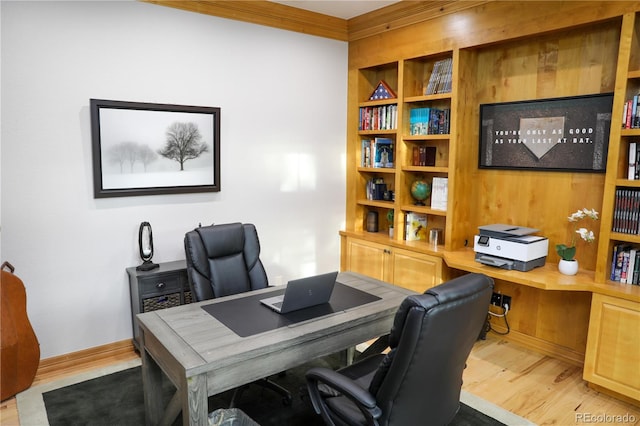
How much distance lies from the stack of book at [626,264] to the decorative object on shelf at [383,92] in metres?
2.31

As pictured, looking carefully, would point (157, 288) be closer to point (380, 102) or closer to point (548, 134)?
point (380, 102)

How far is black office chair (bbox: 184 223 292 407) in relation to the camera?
2.74 meters

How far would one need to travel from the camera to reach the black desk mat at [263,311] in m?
2.13

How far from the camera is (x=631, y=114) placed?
8.77ft

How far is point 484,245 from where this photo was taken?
3.29 metres

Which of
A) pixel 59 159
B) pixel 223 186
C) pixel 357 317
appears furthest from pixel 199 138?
pixel 357 317

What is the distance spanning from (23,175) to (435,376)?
2.90m

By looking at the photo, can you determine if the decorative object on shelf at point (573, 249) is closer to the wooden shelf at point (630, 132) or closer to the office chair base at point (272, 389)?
the wooden shelf at point (630, 132)

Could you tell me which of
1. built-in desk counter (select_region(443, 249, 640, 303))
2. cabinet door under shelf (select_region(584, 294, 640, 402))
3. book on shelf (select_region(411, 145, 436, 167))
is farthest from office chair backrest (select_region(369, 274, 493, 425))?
book on shelf (select_region(411, 145, 436, 167))

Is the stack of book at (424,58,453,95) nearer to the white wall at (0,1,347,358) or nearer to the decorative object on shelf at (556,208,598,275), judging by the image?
the white wall at (0,1,347,358)

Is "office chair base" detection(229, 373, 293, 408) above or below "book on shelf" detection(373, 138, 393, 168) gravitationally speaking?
below

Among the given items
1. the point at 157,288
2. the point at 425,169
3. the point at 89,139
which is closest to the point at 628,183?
the point at 425,169

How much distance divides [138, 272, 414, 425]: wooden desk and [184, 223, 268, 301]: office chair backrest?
0.33m

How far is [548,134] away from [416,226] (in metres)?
1.41
